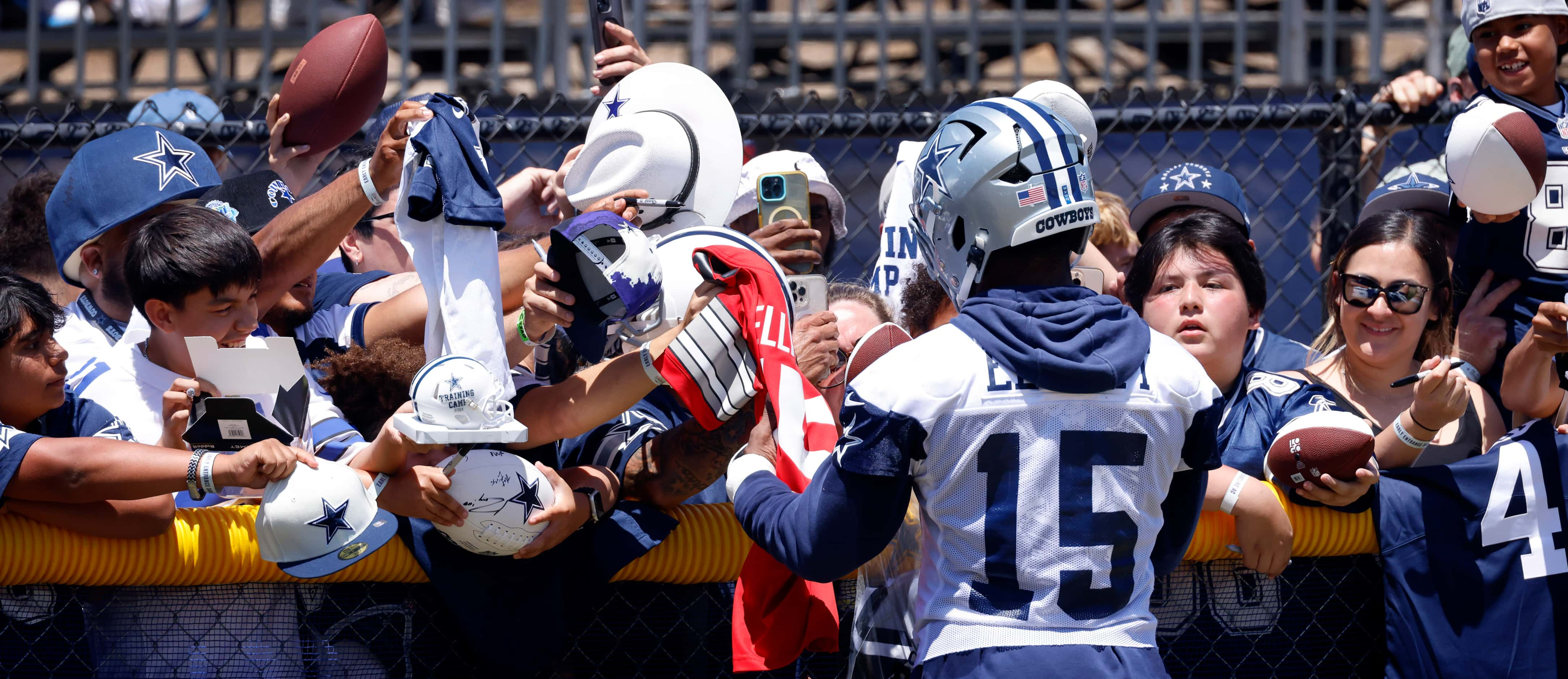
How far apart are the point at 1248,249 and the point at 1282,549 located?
887 millimetres

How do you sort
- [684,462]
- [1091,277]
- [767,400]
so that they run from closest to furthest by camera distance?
[767,400]
[684,462]
[1091,277]

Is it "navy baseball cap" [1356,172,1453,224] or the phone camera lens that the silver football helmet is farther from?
"navy baseball cap" [1356,172,1453,224]

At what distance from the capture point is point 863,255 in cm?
550

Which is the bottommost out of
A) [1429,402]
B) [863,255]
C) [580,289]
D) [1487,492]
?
[863,255]

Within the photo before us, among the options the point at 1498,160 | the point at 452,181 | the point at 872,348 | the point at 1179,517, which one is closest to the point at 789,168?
the point at 872,348

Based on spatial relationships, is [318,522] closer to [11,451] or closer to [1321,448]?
[11,451]

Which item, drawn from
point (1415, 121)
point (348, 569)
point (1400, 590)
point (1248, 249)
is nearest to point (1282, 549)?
point (1400, 590)

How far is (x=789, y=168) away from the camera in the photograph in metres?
3.57

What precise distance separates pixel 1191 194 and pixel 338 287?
91.8 inches

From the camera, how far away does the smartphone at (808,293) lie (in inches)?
123

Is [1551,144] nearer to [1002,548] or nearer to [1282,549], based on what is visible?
[1282,549]

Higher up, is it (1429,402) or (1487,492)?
(1429,402)

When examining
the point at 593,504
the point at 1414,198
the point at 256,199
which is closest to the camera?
the point at 593,504

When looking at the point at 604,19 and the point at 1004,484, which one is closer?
the point at 1004,484
